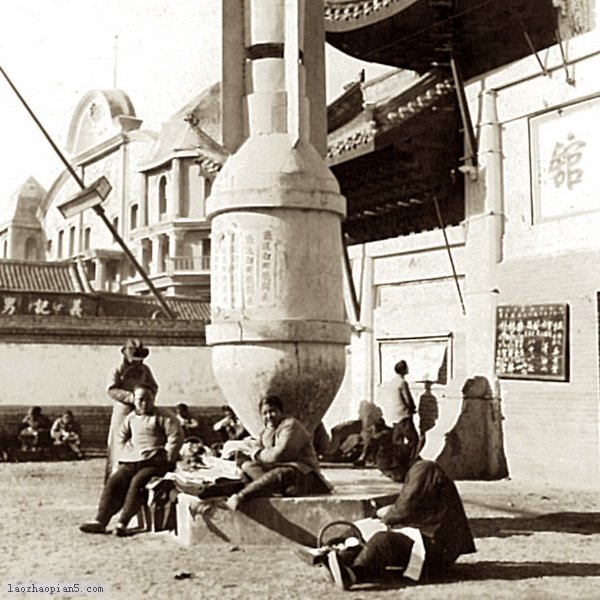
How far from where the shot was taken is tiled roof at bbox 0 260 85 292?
28.1 meters

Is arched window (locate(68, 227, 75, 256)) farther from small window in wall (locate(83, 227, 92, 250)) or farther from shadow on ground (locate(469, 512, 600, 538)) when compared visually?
shadow on ground (locate(469, 512, 600, 538))

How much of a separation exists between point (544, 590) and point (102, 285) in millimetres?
38666

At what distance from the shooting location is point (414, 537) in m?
6.68

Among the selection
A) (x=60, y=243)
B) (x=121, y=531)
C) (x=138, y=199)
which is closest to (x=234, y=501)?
(x=121, y=531)

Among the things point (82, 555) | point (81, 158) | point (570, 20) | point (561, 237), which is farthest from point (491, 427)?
point (81, 158)

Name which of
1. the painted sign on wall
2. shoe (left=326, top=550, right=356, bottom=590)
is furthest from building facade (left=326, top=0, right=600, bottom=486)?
the painted sign on wall

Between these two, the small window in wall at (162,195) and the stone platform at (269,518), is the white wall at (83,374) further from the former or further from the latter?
the small window in wall at (162,195)

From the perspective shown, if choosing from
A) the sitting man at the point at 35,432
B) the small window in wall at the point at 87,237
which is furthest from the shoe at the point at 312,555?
the small window in wall at the point at 87,237

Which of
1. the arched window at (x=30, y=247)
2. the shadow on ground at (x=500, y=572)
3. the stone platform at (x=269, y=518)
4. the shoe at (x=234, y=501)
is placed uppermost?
the arched window at (x=30, y=247)

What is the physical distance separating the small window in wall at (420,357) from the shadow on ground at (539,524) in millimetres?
6005

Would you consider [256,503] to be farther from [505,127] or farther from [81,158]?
[81,158]

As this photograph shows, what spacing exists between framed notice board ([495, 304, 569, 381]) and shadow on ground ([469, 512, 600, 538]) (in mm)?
2901

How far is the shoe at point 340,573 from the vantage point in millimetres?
6527

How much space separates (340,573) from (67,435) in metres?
13.4
